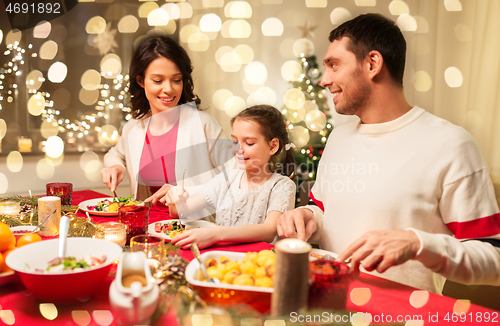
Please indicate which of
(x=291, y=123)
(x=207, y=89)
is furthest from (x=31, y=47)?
(x=291, y=123)

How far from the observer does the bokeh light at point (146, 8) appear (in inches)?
155

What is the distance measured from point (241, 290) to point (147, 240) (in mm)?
396

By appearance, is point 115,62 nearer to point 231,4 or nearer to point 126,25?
point 126,25

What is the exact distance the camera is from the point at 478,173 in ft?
3.78

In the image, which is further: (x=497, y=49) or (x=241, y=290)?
(x=497, y=49)

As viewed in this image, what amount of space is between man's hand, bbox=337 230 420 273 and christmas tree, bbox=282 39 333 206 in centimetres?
267

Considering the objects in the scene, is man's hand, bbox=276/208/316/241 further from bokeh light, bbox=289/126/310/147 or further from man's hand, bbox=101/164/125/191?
bokeh light, bbox=289/126/310/147

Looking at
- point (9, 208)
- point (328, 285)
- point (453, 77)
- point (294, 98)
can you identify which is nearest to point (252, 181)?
point (9, 208)

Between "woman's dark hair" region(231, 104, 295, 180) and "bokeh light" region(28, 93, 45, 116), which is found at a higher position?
"bokeh light" region(28, 93, 45, 116)

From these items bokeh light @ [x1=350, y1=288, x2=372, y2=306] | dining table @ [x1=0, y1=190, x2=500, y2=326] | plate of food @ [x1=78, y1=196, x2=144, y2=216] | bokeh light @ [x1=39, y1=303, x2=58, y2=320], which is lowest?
plate of food @ [x1=78, y1=196, x2=144, y2=216]

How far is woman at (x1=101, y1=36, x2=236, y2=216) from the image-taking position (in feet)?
7.07

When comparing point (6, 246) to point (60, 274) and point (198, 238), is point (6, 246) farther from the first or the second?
point (198, 238)

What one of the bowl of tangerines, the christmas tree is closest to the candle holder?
the bowl of tangerines

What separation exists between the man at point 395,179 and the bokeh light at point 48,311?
0.69m
